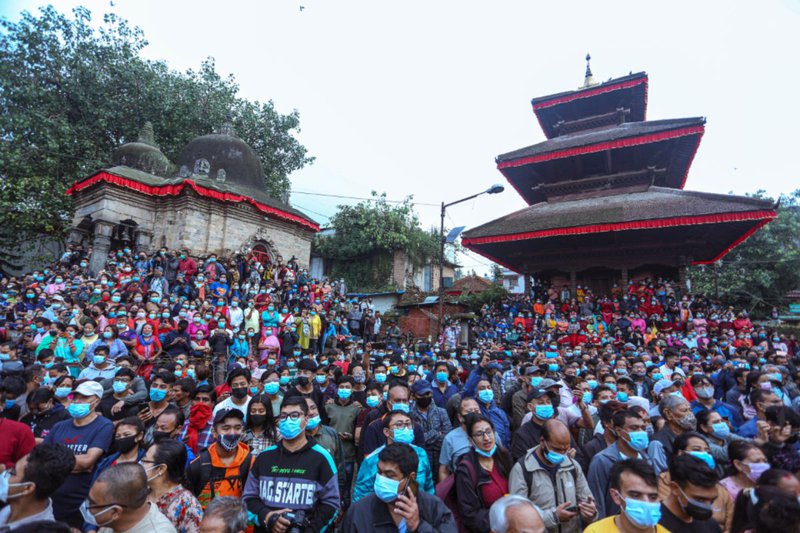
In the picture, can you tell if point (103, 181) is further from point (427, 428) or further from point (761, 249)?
point (761, 249)

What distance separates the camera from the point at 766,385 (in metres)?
5.64

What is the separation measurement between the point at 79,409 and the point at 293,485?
2.32 metres

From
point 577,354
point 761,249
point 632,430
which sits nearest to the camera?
point 632,430

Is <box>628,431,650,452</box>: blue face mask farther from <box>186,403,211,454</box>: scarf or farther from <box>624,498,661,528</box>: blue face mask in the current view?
<box>186,403,211,454</box>: scarf

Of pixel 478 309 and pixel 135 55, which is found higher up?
pixel 135 55

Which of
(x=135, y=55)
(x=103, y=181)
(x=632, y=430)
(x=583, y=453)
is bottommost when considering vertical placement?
(x=583, y=453)

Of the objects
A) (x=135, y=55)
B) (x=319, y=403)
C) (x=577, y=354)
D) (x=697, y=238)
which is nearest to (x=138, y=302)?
(x=319, y=403)

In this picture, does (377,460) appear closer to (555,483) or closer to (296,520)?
(296,520)

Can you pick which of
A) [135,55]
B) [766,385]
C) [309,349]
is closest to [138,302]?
[309,349]

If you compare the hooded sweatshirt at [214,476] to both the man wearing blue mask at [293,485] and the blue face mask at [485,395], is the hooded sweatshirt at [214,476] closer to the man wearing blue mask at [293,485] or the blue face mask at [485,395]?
the man wearing blue mask at [293,485]

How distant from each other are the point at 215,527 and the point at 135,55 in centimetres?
2870

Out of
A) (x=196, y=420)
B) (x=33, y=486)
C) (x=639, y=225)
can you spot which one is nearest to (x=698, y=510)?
(x=33, y=486)

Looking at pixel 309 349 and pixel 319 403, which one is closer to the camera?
pixel 319 403

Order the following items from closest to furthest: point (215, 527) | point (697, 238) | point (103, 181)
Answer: point (215, 527)
point (697, 238)
point (103, 181)
